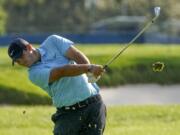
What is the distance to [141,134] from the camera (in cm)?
1173

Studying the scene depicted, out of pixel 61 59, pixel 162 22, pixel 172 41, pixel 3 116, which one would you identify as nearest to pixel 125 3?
pixel 162 22

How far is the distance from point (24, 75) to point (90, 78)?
19.0 metres

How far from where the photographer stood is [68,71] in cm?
675

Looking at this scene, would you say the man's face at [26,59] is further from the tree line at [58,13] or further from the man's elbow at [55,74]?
the tree line at [58,13]

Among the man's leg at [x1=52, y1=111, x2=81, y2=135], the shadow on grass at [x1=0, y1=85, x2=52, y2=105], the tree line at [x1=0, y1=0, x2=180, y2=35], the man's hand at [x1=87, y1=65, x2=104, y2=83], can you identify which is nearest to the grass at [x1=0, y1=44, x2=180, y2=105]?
the shadow on grass at [x1=0, y1=85, x2=52, y2=105]

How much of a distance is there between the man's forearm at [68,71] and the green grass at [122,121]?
5121 millimetres

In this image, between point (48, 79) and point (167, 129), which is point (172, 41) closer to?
point (167, 129)

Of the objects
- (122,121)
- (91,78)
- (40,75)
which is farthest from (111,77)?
(91,78)

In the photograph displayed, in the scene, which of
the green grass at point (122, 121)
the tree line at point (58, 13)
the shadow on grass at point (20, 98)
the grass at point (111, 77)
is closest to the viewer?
the green grass at point (122, 121)

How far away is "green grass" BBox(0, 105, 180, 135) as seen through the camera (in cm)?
1225

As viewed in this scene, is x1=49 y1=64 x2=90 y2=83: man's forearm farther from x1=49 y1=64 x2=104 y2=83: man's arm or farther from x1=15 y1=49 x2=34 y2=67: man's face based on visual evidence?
x1=15 y1=49 x2=34 y2=67: man's face

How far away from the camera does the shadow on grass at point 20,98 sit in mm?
21812

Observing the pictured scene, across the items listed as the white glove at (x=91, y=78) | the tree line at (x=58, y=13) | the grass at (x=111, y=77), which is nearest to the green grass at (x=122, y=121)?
the white glove at (x=91, y=78)

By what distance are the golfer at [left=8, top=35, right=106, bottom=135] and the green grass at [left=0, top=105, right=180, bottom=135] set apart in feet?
15.4
